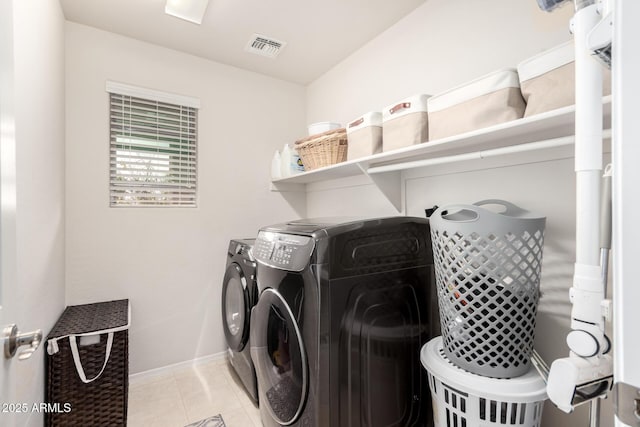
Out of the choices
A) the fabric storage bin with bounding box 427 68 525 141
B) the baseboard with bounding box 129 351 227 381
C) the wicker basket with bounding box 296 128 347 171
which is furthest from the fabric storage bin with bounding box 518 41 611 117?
the baseboard with bounding box 129 351 227 381

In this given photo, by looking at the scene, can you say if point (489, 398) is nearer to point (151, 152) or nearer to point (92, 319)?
point (92, 319)

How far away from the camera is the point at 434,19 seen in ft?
5.81

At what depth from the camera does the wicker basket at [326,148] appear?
1.98 metres

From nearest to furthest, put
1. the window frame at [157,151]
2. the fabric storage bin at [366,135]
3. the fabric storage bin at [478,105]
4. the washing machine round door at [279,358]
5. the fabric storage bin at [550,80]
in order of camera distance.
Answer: the fabric storage bin at [550,80], the fabric storage bin at [478,105], the washing machine round door at [279,358], the fabric storage bin at [366,135], the window frame at [157,151]

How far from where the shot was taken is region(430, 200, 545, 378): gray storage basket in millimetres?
993

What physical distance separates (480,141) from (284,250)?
3.17 feet

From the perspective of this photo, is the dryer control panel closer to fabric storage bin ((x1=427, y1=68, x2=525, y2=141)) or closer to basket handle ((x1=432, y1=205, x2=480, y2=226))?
basket handle ((x1=432, y1=205, x2=480, y2=226))

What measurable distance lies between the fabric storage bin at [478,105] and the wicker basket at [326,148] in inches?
28.4

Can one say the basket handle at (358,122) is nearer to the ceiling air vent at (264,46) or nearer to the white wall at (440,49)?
the white wall at (440,49)

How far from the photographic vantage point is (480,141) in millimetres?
1269

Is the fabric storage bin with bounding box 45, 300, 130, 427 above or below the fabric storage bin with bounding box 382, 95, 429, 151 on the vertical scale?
below

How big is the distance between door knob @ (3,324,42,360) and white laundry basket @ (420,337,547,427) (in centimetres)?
124

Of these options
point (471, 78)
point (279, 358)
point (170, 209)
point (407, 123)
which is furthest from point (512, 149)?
point (170, 209)

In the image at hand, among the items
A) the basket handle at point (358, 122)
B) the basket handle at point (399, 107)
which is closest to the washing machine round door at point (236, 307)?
the basket handle at point (358, 122)
